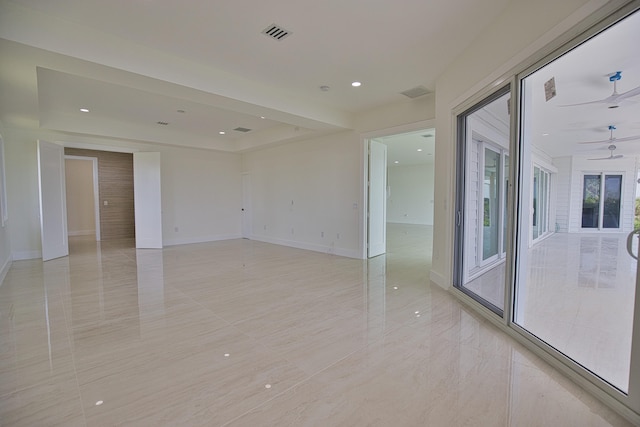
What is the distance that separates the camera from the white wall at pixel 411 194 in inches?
521

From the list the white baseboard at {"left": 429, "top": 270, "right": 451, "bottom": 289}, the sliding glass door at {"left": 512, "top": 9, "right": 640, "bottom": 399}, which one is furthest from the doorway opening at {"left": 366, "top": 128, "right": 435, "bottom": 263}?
the sliding glass door at {"left": 512, "top": 9, "right": 640, "bottom": 399}

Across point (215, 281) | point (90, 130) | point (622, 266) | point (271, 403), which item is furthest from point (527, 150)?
point (90, 130)

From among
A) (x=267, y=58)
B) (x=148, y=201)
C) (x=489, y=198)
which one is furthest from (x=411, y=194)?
(x=267, y=58)

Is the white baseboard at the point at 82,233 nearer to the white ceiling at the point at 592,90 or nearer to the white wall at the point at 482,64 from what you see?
the white wall at the point at 482,64

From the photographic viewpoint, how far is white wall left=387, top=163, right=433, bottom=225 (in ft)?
43.4

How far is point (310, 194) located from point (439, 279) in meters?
3.74

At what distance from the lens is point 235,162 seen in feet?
30.2

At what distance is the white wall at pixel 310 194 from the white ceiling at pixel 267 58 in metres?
1.29

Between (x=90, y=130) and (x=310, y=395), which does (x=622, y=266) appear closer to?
(x=310, y=395)

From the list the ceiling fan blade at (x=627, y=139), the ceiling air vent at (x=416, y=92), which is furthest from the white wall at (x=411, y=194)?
the ceiling fan blade at (x=627, y=139)

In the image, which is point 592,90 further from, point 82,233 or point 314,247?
point 82,233

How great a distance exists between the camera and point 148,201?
7.55 meters

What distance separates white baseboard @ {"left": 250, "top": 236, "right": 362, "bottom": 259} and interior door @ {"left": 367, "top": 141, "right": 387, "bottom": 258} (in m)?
0.36

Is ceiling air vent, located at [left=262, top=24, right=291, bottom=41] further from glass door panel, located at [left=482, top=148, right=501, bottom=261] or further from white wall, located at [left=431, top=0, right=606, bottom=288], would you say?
glass door panel, located at [left=482, top=148, right=501, bottom=261]
